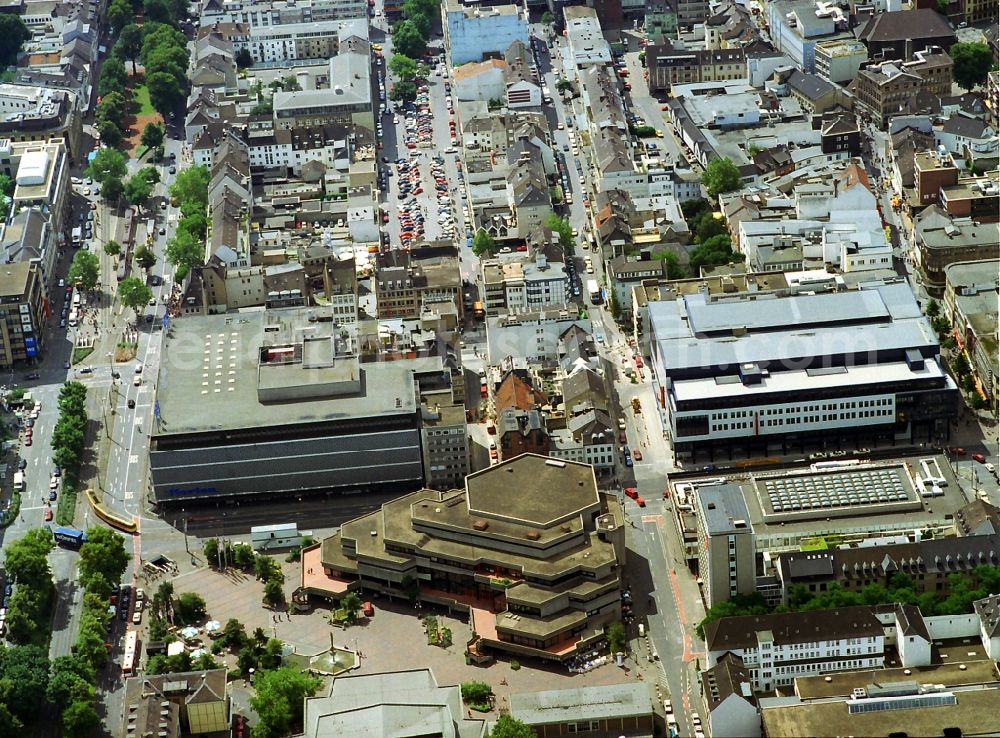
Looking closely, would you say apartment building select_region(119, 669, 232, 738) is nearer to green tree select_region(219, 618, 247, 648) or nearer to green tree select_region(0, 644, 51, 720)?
Result: green tree select_region(0, 644, 51, 720)

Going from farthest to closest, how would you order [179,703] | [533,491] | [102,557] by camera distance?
[533,491] → [102,557] → [179,703]

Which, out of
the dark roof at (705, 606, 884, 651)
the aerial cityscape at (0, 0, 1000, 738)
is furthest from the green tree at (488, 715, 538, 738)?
Result: the dark roof at (705, 606, 884, 651)

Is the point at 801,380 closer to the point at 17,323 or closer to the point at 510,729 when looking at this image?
the point at 510,729

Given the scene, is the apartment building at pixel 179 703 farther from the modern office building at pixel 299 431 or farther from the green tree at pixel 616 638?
the green tree at pixel 616 638

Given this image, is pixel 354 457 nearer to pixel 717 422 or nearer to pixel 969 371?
pixel 717 422

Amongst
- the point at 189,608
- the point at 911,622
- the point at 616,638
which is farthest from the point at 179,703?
the point at 911,622

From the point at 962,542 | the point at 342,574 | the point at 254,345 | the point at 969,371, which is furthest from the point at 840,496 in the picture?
the point at 254,345

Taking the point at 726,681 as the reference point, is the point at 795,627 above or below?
above

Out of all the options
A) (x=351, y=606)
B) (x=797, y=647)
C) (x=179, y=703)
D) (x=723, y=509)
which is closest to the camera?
(x=179, y=703)
